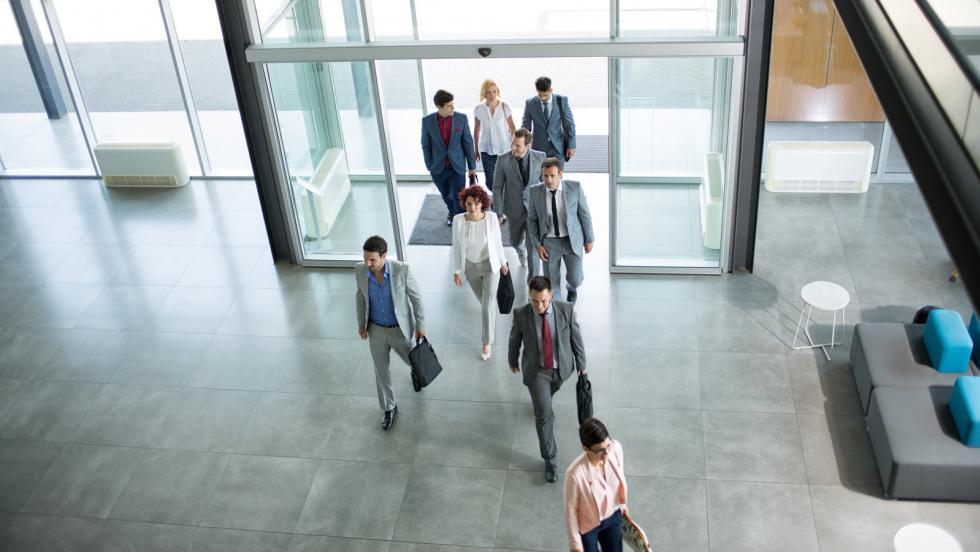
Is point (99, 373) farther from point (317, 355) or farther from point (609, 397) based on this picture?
point (609, 397)

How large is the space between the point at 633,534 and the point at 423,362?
89.8 inches

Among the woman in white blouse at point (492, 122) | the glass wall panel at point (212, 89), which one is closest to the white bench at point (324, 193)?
the woman in white blouse at point (492, 122)

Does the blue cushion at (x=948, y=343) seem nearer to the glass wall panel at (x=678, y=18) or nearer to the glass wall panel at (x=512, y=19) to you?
the glass wall panel at (x=678, y=18)

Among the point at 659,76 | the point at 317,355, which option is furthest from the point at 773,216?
the point at 317,355

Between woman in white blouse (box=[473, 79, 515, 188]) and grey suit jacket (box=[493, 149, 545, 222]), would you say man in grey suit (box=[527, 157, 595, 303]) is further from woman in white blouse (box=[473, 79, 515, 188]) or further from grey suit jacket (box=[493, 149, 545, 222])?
woman in white blouse (box=[473, 79, 515, 188])

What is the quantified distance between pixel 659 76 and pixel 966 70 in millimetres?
4595

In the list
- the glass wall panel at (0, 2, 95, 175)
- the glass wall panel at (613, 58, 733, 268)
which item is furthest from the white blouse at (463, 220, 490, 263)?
the glass wall panel at (0, 2, 95, 175)

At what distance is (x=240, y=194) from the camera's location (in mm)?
11258

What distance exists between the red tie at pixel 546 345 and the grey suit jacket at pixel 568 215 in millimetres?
1752

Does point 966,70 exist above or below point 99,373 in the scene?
above

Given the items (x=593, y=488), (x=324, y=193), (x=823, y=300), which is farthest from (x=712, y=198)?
(x=593, y=488)

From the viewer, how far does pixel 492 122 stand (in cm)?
945

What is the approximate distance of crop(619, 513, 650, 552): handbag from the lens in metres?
5.04

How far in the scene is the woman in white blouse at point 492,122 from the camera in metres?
9.35
